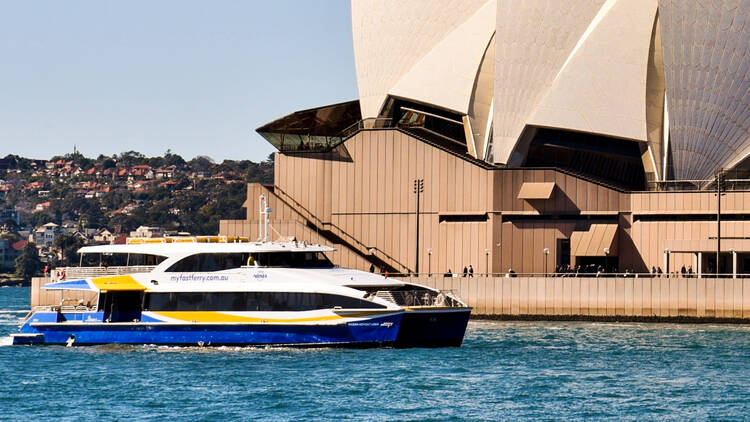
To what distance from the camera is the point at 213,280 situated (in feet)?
142

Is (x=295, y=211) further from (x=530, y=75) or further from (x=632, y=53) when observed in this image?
(x=632, y=53)

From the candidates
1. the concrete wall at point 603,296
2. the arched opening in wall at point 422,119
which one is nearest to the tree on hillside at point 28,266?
the arched opening in wall at point 422,119

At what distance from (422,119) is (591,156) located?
9277 millimetres

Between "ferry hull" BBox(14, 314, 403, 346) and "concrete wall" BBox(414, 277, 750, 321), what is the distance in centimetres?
1920

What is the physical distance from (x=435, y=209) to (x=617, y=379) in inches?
1269

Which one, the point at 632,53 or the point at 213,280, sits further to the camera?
the point at 632,53

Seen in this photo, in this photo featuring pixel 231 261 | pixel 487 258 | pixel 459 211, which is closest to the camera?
pixel 231 261

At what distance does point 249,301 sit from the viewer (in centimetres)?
4266

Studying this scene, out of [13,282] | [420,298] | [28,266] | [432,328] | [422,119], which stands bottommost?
[432,328]

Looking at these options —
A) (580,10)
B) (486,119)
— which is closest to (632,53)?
(580,10)

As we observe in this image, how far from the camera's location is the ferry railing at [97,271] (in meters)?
44.2

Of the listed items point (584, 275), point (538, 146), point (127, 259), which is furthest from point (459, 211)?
point (127, 259)

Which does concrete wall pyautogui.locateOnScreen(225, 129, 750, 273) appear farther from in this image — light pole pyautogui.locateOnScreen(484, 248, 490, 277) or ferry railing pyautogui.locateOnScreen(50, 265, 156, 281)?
ferry railing pyautogui.locateOnScreen(50, 265, 156, 281)

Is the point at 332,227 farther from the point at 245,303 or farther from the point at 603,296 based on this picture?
the point at 245,303
